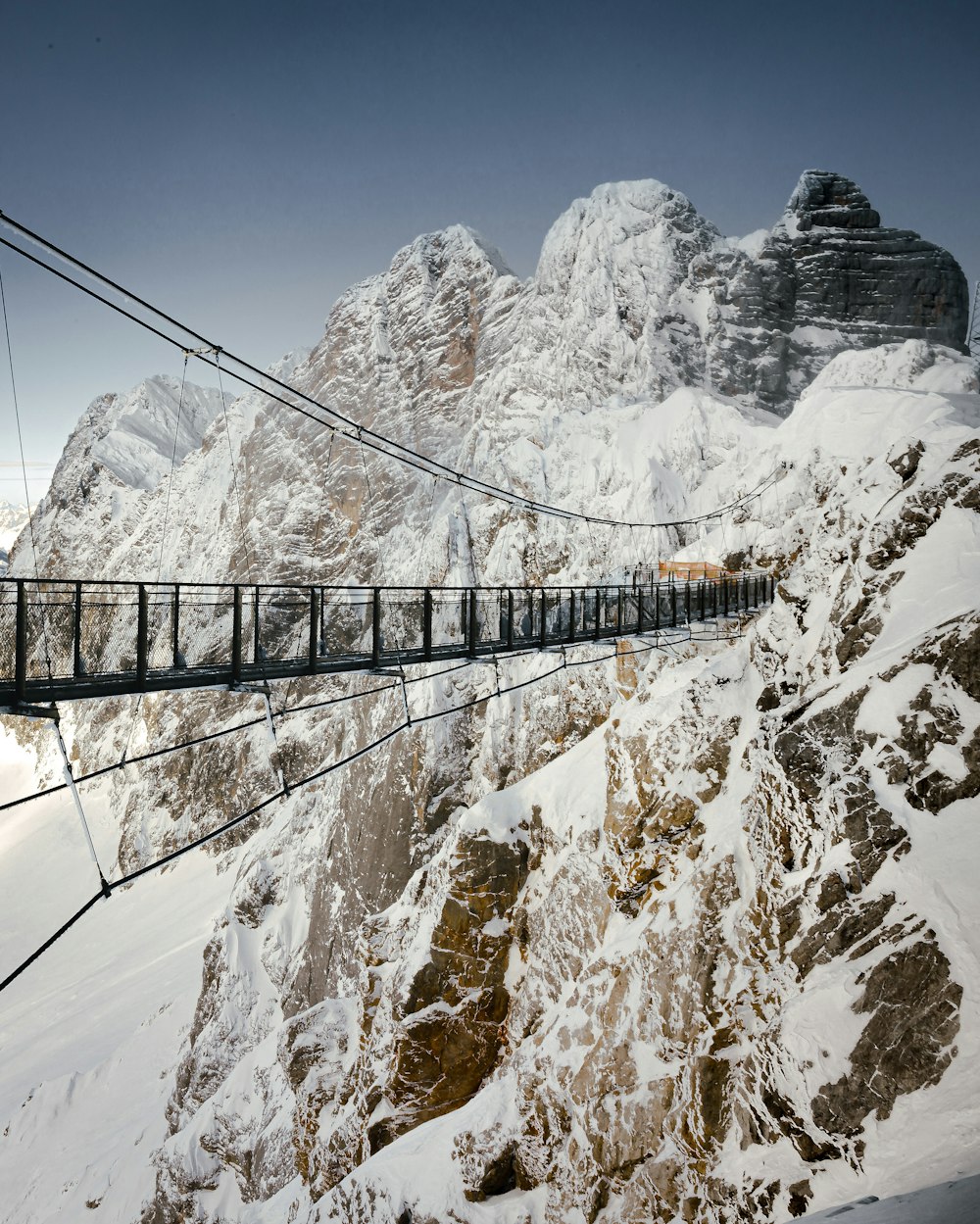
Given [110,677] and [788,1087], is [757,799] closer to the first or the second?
[788,1087]

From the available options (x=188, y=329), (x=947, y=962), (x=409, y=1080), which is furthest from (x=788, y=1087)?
(x=188, y=329)

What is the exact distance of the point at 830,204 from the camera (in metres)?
47.2

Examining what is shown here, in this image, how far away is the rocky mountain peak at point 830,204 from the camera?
4616cm

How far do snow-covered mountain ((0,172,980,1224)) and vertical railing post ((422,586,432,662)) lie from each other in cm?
556

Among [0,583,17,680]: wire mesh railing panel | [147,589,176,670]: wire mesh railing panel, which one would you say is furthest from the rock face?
[0,583,17,680]: wire mesh railing panel

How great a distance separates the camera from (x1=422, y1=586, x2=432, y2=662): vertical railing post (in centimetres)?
937

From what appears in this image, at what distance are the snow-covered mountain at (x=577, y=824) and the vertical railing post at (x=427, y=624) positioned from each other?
5.56 m

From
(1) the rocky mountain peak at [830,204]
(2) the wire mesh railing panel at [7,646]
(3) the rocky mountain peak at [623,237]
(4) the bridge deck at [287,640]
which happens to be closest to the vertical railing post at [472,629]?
(4) the bridge deck at [287,640]

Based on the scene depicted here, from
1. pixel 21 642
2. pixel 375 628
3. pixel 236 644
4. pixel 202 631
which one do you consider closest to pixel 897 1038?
pixel 375 628

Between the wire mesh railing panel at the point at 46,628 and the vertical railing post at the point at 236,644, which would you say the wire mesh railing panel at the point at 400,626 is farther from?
the wire mesh railing panel at the point at 46,628

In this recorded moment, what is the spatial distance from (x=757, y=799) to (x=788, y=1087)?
396 cm

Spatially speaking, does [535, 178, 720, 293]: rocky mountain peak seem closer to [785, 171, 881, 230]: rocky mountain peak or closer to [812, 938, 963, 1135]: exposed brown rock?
[785, 171, 881, 230]: rocky mountain peak

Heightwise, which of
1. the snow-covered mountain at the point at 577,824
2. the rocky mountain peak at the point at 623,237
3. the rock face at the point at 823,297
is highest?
the rocky mountain peak at the point at 623,237

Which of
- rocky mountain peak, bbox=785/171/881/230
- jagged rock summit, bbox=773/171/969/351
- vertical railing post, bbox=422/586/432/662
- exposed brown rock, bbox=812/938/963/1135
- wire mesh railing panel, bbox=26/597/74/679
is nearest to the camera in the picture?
exposed brown rock, bbox=812/938/963/1135
